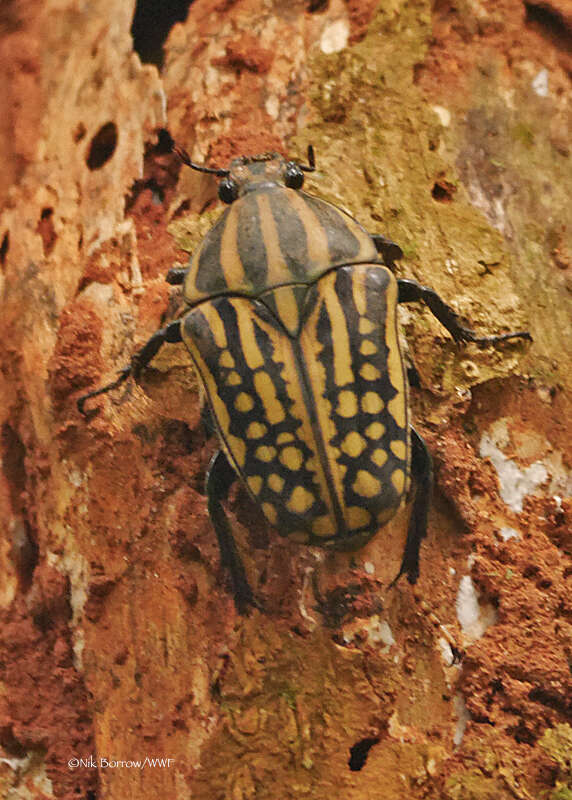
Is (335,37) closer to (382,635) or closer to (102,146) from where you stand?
(102,146)

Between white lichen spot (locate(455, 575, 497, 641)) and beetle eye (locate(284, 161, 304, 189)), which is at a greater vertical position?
beetle eye (locate(284, 161, 304, 189))

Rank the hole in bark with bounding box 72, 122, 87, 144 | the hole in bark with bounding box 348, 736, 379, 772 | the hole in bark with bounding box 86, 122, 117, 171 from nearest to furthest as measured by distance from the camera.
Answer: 1. the hole in bark with bounding box 348, 736, 379, 772
2. the hole in bark with bounding box 86, 122, 117, 171
3. the hole in bark with bounding box 72, 122, 87, 144

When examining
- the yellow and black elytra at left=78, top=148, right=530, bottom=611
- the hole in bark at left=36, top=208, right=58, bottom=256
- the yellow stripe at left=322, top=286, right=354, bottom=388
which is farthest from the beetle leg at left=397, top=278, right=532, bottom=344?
the hole in bark at left=36, top=208, right=58, bottom=256

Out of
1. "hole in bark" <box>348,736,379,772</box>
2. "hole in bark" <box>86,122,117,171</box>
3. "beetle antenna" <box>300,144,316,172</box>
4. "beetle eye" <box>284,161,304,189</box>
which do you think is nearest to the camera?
"hole in bark" <box>348,736,379,772</box>

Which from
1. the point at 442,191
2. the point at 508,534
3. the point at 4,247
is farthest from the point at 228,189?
the point at 508,534

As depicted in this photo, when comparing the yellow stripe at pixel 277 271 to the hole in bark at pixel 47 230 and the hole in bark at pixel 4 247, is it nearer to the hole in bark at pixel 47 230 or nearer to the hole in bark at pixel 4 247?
the hole in bark at pixel 47 230

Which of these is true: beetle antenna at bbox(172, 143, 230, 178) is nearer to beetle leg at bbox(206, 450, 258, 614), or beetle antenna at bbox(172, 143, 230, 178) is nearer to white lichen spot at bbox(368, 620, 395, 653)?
beetle leg at bbox(206, 450, 258, 614)

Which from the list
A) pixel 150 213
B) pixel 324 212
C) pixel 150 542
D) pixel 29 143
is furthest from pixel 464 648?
pixel 29 143
